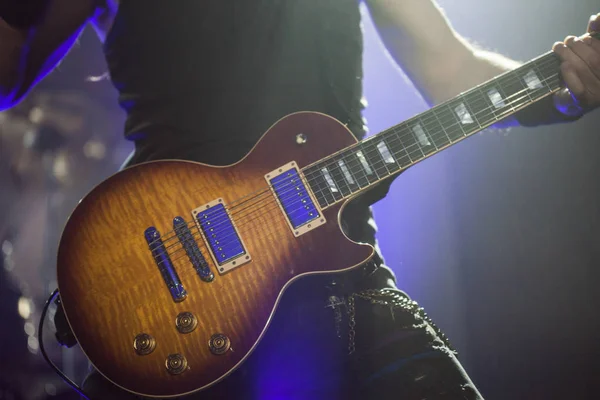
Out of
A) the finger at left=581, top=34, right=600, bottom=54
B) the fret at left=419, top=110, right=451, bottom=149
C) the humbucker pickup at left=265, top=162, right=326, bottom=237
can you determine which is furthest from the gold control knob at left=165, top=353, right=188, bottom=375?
the finger at left=581, top=34, right=600, bottom=54

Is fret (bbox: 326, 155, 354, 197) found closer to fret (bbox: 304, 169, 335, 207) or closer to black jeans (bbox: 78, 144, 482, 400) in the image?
fret (bbox: 304, 169, 335, 207)

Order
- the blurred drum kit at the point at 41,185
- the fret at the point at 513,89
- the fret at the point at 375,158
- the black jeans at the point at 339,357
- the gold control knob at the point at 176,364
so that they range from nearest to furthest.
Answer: the gold control knob at the point at 176,364 < the black jeans at the point at 339,357 < the fret at the point at 375,158 < the fret at the point at 513,89 < the blurred drum kit at the point at 41,185

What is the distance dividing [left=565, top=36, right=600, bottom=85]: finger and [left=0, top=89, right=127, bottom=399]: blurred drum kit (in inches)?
128

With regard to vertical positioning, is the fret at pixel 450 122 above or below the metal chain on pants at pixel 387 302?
above

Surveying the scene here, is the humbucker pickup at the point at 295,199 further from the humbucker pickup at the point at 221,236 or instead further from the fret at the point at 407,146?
the fret at the point at 407,146

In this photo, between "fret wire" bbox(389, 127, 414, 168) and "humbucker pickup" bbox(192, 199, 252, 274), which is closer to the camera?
"humbucker pickup" bbox(192, 199, 252, 274)

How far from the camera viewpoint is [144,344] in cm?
103

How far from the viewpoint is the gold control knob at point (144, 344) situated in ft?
3.38

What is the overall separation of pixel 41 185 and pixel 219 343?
11.2 feet

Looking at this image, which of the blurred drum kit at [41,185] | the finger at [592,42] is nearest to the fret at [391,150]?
the finger at [592,42]

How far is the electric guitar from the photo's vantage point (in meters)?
1.04

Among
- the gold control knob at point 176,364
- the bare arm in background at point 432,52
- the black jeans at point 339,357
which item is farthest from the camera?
the bare arm in background at point 432,52

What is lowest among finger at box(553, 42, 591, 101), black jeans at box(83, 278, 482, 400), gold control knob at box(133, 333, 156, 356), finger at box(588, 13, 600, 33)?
black jeans at box(83, 278, 482, 400)

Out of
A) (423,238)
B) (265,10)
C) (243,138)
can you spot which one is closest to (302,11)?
(265,10)
